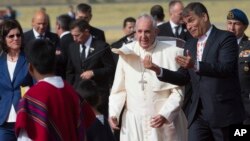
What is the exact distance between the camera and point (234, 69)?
30.6 ft

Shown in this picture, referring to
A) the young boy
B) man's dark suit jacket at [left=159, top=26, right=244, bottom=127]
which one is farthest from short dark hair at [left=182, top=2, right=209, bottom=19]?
the young boy

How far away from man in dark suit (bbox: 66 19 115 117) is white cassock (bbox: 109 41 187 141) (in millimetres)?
3066

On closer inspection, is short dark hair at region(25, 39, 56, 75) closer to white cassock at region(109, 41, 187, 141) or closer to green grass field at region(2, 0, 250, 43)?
white cassock at region(109, 41, 187, 141)

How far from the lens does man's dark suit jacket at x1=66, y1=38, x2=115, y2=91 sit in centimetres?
1284

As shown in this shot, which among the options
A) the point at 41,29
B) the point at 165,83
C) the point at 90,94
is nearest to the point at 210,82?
the point at 165,83

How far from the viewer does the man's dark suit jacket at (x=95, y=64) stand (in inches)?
505

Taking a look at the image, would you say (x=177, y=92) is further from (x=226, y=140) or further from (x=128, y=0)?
(x=128, y=0)

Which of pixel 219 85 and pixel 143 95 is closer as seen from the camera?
pixel 219 85

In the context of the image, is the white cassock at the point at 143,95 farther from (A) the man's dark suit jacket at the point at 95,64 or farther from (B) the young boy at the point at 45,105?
(A) the man's dark suit jacket at the point at 95,64

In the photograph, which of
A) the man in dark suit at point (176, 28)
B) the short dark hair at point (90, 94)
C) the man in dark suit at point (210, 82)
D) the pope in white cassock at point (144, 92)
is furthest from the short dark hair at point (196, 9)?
the man in dark suit at point (176, 28)

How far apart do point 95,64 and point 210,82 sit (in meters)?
3.81

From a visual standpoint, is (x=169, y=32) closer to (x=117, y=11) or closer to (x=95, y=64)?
(x=95, y=64)

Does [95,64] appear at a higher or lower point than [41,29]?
lower

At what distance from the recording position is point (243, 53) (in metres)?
11.7
